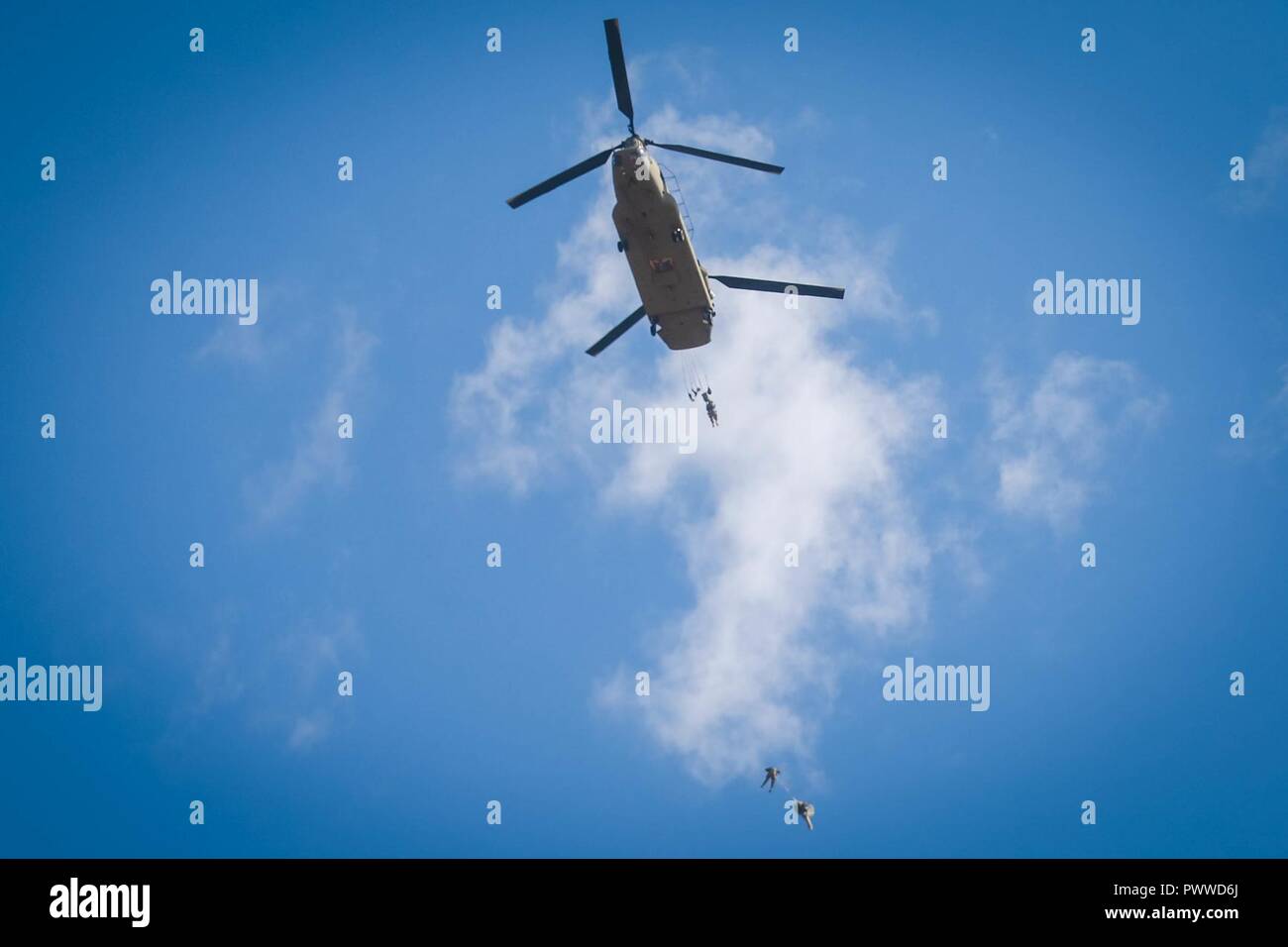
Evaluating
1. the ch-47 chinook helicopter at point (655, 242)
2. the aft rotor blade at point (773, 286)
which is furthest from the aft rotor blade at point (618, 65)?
the aft rotor blade at point (773, 286)

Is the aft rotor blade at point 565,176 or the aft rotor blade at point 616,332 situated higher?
the aft rotor blade at point 565,176

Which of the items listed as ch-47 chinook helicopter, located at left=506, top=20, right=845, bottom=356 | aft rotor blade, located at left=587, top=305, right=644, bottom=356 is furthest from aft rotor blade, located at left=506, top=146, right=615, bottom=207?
aft rotor blade, located at left=587, top=305, right=644, bottom=356

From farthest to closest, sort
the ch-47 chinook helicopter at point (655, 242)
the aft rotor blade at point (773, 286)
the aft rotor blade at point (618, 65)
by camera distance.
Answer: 1. the aft rotor blade at point (773, 286)
2. the ch-47 chinook helicopter at point (655, 242)
3. the aft rotor blade at point (618, 65)

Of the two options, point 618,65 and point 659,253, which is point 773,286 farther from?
point 618,65

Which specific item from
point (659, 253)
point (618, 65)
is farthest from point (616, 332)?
point (618, 65)

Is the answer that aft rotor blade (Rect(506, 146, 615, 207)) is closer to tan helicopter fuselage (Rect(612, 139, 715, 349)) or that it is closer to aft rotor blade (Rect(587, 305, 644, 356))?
tan helicopter fuselage (Rect(612, 139, 715, 349))

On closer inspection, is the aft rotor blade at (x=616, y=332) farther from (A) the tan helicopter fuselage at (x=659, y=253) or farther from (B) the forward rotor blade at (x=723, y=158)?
(B) the forward rotor blade at (x=723, y=158)

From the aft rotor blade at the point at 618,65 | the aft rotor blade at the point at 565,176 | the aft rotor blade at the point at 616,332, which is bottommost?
the aft rotor blade at the point at 616,332
